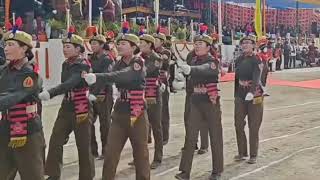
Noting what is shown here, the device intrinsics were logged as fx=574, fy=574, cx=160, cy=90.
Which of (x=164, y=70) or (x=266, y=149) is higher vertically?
(x=164, y=70)

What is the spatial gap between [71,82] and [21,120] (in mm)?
1164

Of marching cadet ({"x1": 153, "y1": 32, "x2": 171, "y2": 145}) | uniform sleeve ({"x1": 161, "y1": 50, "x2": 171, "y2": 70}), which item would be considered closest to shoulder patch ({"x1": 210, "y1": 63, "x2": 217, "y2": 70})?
marching cadet ({"x1": 153, "y1": 32, "x2": 171, "y2": 145})

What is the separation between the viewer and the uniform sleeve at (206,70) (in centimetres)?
676

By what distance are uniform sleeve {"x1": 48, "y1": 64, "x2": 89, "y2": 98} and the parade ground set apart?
4.91 ft

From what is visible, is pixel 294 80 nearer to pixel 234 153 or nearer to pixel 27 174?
pixel 234 153

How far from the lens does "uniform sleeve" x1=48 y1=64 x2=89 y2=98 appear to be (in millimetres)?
5922

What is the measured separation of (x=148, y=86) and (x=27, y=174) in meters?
3.57

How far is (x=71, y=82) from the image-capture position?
6176 mm

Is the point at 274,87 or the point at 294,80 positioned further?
→ the point at 294,80

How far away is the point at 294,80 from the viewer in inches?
961

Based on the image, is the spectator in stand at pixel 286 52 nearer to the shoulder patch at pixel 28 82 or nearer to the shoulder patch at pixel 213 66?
the shoulder patch at pixel 213 66

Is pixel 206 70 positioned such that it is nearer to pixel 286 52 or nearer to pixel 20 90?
pixel 20 90

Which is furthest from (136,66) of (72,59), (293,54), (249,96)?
(293,54)

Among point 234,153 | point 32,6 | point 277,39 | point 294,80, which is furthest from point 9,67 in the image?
point 277,39
